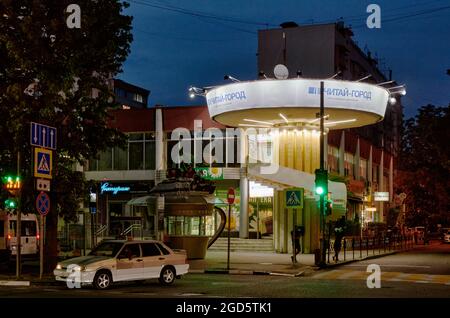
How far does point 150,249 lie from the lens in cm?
2280

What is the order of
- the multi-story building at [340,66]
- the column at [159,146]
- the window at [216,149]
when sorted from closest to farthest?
the window at [216,149], the column at [159,146], the multi-story building at [340,66]

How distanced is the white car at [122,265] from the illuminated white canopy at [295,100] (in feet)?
56.3

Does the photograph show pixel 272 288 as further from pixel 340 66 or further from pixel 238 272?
pixel 340 66

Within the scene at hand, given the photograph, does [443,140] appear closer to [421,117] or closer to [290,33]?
[421,117]

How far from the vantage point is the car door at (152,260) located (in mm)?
22406

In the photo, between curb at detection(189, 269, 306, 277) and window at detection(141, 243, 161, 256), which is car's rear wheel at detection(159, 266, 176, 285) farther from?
curb at detection(189, 269, 306, 277)

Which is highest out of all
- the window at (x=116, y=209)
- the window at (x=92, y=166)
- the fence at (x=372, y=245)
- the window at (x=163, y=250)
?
the window at (x=92, y=166)

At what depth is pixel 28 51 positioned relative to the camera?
85.0ft

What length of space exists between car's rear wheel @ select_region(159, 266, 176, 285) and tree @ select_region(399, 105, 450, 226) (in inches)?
1609

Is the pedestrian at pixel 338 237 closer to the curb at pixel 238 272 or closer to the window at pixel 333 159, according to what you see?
the curb at pixel 238 272

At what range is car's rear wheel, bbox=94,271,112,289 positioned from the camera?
21000 mm

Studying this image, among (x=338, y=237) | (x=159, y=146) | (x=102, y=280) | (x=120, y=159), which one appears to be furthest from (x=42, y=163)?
(x=120, y=159)

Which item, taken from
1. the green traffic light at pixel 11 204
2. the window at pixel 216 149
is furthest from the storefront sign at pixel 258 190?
the green traffic light at pixel 11 204
